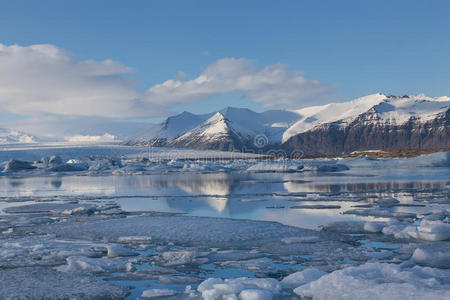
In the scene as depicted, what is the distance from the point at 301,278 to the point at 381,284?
0.89 metres

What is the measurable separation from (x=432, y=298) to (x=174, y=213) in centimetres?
812

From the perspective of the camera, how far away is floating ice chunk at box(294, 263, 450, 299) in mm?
4277

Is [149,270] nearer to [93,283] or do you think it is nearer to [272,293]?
[93,283]

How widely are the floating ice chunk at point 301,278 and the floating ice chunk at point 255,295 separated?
512 millimetres

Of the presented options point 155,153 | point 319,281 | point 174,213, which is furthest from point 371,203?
point 155,153

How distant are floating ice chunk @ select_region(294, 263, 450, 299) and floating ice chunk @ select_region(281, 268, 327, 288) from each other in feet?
0.75

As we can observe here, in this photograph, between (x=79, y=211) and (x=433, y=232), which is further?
(x=79, y=211)

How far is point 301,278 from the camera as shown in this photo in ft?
16.3

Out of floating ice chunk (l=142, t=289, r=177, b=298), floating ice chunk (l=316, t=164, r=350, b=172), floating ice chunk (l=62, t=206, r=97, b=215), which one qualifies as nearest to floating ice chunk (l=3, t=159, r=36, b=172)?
floating ice chunk (l=316, t=164, r=350, b=172)

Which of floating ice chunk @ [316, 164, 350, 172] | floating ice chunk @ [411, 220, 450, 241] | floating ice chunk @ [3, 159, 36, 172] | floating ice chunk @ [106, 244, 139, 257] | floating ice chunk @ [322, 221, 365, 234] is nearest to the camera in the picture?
floating ice chunk @ [106, 244, 139, 257]

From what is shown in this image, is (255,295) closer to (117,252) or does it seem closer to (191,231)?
(117,252)

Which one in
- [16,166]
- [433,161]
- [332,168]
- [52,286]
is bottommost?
[52,286]

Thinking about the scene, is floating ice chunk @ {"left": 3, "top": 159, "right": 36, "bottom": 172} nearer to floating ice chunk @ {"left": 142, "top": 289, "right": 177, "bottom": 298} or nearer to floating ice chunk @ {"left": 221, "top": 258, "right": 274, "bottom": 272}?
floating ice chunk @ {"left": 221, "top": 258, "right": 274, "bottom": 272}

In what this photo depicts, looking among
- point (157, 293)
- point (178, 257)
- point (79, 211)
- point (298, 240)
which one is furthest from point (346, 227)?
point (79, 211)
